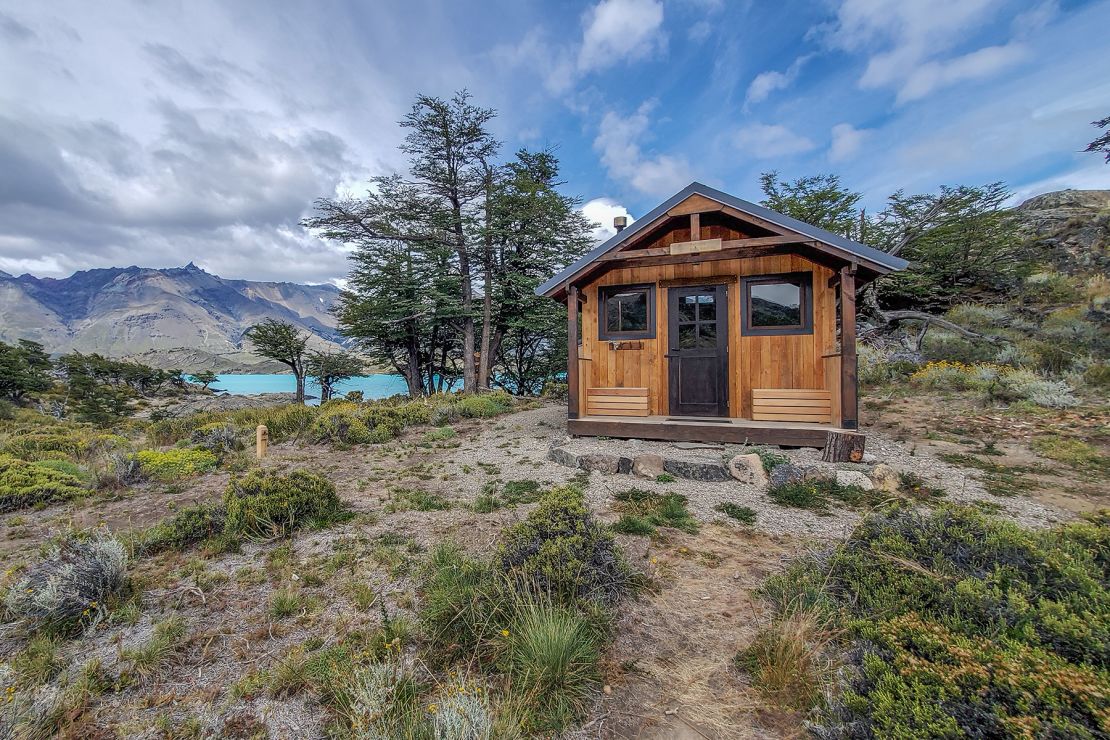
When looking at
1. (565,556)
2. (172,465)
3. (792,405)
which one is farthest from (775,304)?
(172,465)

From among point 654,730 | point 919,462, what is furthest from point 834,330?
point 654,730

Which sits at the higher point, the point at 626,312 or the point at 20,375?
the point at 626,312

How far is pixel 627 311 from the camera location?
25.7 feet

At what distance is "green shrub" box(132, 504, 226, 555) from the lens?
394cm

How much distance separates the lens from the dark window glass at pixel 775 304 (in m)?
6.98

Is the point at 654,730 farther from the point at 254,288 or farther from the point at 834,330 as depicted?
the point at 254,288

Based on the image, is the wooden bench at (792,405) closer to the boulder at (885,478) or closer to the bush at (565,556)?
the boulder at (885,478)

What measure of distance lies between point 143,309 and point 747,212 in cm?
18595

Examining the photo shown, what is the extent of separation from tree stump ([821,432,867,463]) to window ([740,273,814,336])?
2.10 meters

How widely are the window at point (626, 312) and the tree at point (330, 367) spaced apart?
15.3m

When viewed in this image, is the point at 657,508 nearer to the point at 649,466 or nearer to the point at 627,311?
the point at 649,466

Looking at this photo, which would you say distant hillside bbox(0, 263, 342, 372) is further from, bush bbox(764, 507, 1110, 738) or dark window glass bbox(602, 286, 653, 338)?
bush bbox(764, 507, 1110, 738)

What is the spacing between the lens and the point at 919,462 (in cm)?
558

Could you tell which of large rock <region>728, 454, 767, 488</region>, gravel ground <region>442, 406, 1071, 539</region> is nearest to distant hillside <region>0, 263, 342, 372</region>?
gravel ground <region>442, 406, 1071, 539</region>
